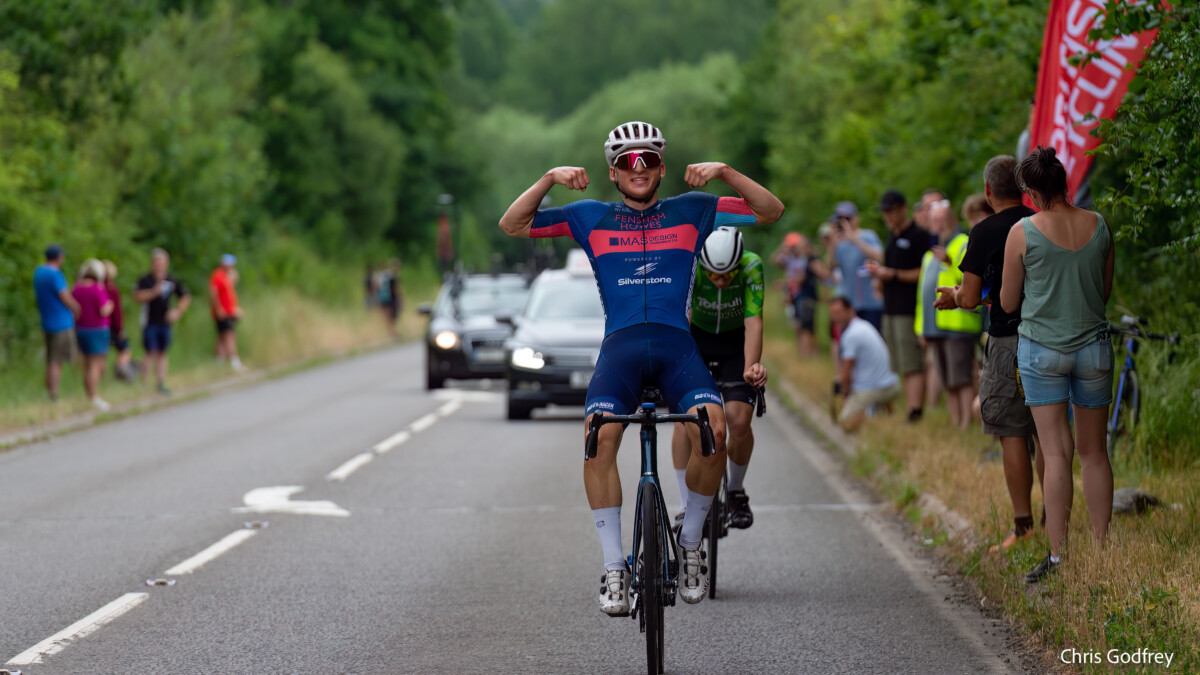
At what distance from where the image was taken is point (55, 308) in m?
19.1

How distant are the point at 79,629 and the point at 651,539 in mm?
2824

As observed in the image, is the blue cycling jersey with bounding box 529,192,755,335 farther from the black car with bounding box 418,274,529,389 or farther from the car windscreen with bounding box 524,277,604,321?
the black car with bounding box 418,274,529,389

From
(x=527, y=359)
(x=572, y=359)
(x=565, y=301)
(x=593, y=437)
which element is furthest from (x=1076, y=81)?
(x=565, y=301)

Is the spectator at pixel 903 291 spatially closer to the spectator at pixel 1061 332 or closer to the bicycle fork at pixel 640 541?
the spectator at pixel 1061 332

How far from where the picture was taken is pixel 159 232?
31.9 metres

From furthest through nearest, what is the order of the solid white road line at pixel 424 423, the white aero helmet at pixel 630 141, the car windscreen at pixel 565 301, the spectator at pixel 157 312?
the spectator at pixel 157 312
the car windscreen at pixel 565 301
the solid white road line at pixel 424 423
the white aero helmet at pixel 630 141

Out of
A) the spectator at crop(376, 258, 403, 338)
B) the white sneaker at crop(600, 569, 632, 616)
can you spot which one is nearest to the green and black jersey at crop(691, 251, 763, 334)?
the white sneaker at crop(600, 569, 632, 616)

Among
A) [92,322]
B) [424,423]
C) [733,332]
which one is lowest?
[424,423]

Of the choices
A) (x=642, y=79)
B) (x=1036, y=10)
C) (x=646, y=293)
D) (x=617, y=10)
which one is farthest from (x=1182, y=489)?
(x=617, y=10)

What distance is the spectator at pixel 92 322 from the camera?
20.0 m

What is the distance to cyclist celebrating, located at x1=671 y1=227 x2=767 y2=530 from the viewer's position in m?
7.73

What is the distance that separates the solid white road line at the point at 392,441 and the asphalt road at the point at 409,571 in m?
0.10

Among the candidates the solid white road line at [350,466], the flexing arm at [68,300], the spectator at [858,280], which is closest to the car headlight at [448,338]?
the flexing arm at [68,300]

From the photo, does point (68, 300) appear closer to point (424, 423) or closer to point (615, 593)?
point (424, 423)
